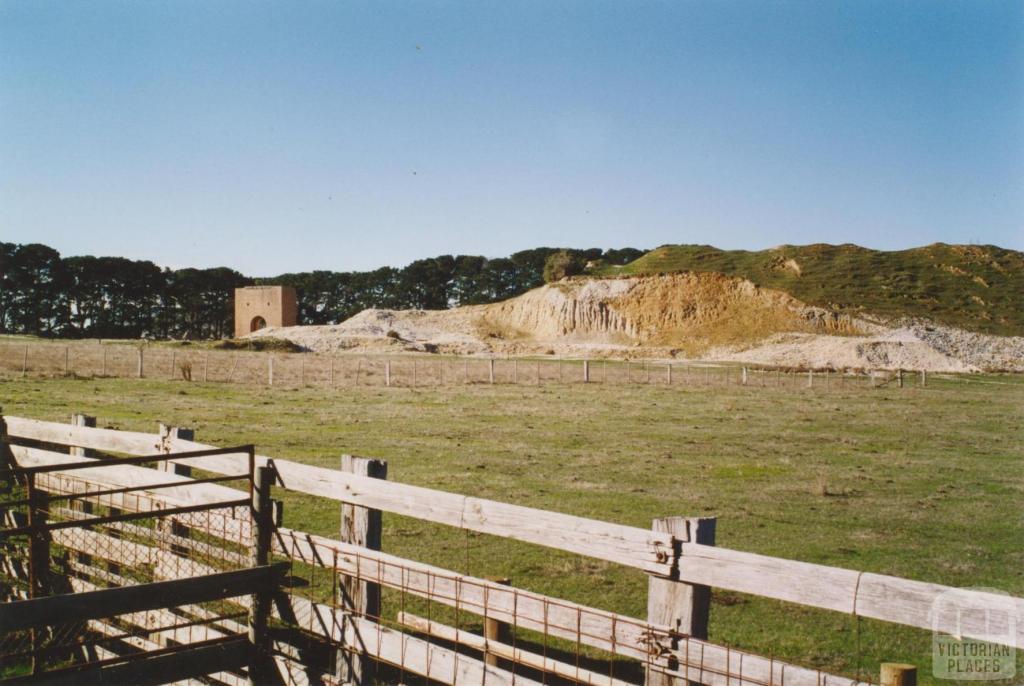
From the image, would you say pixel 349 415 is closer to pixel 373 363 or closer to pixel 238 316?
pixel 373 363

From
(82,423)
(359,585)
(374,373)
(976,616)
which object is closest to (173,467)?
(82,423)

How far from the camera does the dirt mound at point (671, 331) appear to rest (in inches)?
2462

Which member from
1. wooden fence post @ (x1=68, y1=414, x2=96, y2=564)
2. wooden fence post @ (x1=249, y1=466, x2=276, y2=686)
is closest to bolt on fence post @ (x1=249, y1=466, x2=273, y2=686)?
wooden fence post @ (x1=249, y1=466, x2=276, y2=686)

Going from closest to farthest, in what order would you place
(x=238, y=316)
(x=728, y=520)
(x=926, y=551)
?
(x=926, y=551), (x=728, y=520), (x=238, y=316)

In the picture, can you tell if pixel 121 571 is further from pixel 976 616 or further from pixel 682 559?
pixel 976 616

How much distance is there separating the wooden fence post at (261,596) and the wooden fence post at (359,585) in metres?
0.57

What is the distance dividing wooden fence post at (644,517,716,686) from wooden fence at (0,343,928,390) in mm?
31421

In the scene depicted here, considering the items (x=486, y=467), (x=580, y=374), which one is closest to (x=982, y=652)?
(x=486, y=467)

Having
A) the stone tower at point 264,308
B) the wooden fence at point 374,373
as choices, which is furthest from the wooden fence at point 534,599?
the stone tower at point 264,308

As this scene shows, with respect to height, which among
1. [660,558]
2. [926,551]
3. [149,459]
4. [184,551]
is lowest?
[926,551]

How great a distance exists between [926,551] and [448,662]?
8181 millimetres

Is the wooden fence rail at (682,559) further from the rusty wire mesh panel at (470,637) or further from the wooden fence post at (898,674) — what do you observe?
the rusty wire mesh panel at (470,637)

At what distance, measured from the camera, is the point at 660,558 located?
13.1 feet

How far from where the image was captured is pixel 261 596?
543cm
